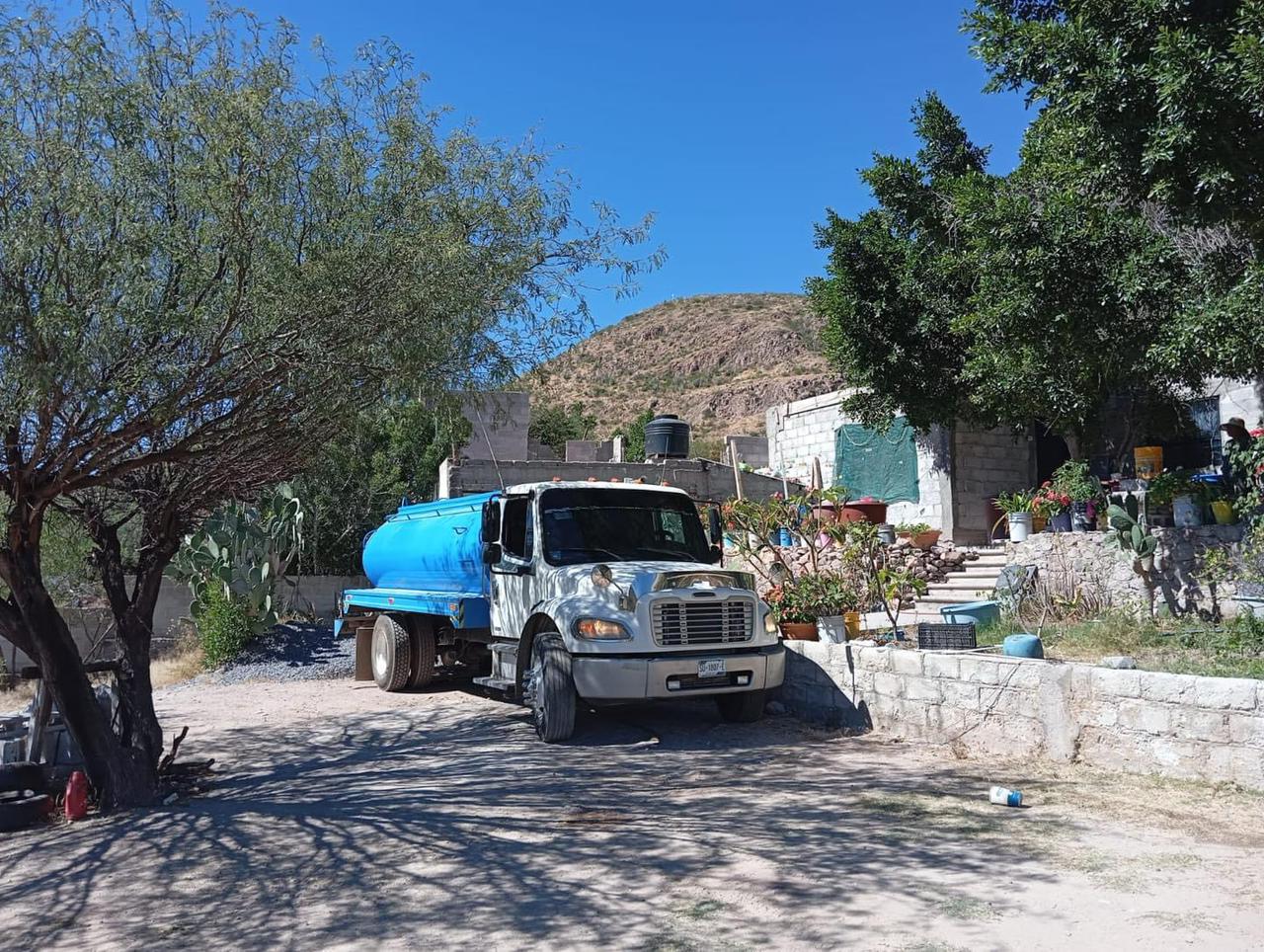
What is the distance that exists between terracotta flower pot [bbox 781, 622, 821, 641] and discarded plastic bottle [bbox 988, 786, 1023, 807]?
12.5 feet

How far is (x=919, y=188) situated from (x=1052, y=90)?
7046 millimetres

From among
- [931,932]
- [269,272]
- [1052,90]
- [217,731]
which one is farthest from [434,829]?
[1052,90]

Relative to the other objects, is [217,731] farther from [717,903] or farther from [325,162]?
[717,903]

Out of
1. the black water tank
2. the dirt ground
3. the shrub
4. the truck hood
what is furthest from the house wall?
the shrub

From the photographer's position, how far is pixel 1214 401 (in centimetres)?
1385

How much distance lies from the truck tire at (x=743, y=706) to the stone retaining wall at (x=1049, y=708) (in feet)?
1.84

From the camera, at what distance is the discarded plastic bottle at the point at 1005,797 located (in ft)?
20.4

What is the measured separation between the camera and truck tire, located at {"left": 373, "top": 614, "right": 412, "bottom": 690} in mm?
12641

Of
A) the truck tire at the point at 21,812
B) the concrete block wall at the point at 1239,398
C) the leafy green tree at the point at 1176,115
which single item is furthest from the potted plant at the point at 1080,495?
the truck tire at the point at 21,812

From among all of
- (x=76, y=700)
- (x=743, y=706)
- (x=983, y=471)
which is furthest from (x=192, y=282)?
(x=983, y=471)

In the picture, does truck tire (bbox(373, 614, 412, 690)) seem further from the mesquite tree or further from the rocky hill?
the rocky hill

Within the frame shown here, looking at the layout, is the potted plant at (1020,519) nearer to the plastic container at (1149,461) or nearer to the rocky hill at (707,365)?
the plastic container at (1149,461)

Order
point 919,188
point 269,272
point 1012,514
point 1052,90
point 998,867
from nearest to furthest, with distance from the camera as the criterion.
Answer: point 998,867, point 269,272, point 1052,90, point 1012,514, point 919,188

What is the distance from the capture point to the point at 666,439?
2167cm
